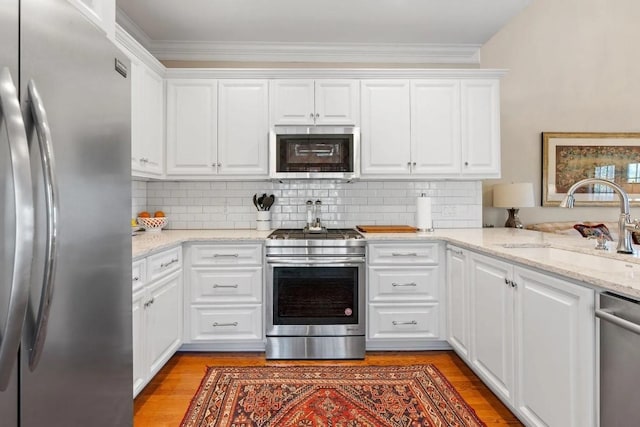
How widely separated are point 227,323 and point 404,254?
147 cm

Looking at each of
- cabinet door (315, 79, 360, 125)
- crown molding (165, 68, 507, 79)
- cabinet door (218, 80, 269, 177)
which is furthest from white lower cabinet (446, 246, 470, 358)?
cabinet door (218, 80, 269, 177)

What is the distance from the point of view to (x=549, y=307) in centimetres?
147

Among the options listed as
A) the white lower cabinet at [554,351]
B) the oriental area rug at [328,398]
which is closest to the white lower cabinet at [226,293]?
the oriental area rug at [328,398]

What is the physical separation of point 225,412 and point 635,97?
206 inches

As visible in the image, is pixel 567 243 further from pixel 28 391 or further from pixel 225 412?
pixel 28 391

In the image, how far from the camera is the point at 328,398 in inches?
83.6

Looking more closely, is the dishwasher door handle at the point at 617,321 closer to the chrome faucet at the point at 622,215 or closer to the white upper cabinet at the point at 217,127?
the chrome faucet at the point at 622,215

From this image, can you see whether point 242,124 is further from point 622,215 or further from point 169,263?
point 622,215

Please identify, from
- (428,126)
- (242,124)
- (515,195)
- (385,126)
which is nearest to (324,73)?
(385,126)

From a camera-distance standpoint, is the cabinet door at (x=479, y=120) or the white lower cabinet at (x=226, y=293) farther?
the cabinet door at (x=479, y=120)

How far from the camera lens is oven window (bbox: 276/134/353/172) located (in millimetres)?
2980

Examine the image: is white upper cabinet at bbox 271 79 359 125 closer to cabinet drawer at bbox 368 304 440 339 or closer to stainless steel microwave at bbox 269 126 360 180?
→ stainless steel microwave at bbox 269 126 360 180

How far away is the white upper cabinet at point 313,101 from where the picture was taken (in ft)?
10.1

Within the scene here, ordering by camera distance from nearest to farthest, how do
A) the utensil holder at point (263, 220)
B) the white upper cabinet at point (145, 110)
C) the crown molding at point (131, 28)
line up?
the white upper cabinet at point (145, 110) → the crown molding at point (131, 28) → the utensil holder at point (263, 220)
